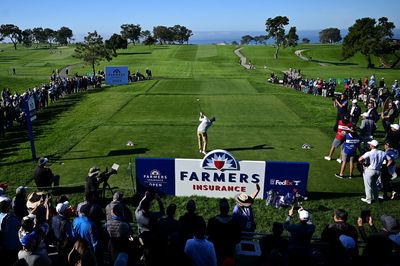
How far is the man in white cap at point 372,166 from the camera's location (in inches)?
472

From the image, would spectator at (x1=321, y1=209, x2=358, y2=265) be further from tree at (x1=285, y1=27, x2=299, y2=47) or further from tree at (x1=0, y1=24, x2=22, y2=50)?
tree at (x1=0, y1=24, x2=22, y2=50)

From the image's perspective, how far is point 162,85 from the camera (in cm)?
4203

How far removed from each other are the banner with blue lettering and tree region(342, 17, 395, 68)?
63547 millimetres

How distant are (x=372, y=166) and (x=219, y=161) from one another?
504cm

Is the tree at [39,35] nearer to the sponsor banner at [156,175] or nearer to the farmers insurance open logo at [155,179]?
the sponsor banner at [156,175]

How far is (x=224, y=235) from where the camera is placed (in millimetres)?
7551

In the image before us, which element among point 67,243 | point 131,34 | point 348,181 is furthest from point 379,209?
point 131,34

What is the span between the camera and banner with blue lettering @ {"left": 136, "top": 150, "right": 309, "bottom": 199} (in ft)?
40.8

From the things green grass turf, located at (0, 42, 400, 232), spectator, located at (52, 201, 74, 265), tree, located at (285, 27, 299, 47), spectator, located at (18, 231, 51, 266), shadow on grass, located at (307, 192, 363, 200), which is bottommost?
shadow on grass, located at (307, 192, 363, 200)

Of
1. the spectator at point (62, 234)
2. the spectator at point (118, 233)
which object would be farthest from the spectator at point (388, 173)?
the spectator at point (62, 234)

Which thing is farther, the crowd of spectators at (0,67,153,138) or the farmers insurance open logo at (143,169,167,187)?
the crowd of spectators at (0,67,153,138)

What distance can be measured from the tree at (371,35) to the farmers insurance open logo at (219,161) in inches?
2532

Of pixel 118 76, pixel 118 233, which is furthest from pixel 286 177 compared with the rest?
pixel 118 76

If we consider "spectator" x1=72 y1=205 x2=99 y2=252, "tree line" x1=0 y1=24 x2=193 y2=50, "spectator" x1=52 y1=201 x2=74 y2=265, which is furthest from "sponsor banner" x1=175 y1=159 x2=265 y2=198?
"tree line" x1=0 y1=24 x2=193 y2=50
